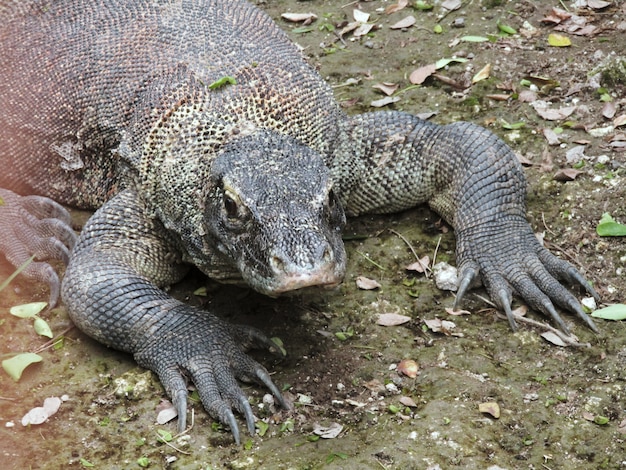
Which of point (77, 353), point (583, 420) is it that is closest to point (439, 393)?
point (583, 420)

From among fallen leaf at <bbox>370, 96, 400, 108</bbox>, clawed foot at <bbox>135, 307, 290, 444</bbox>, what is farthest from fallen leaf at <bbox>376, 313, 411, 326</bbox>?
fallen leaf at <bbox>370, 96, 400, 108</bbox>

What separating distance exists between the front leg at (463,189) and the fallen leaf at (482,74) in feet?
4.16

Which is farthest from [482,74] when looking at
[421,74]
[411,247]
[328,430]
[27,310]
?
[27,310]

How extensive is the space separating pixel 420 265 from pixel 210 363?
5.53 ft

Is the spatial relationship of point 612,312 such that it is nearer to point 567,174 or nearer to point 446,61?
point 567,174

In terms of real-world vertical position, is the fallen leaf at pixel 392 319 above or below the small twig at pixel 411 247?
above

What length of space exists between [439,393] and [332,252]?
1.03m

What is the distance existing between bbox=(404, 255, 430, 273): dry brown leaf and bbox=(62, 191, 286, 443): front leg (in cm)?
123

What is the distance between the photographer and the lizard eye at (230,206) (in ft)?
15.0

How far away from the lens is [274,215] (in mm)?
4320

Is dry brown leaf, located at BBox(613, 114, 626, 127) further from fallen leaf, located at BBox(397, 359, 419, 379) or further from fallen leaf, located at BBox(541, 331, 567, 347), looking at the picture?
fallen leaf, located at BBox(397, 359, 419, 379)

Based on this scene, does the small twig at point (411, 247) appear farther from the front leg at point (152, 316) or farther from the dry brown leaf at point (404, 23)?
the dry brown leaf at point (404, 23)

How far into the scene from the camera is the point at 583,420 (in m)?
4.34

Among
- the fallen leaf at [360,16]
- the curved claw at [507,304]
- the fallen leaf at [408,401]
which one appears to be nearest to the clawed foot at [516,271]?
the curved claw at [507,304]
